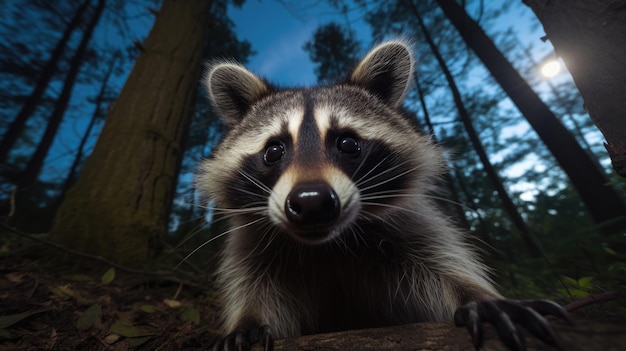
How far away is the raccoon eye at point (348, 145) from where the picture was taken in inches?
75.7

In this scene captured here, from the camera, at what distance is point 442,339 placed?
115 centimetres

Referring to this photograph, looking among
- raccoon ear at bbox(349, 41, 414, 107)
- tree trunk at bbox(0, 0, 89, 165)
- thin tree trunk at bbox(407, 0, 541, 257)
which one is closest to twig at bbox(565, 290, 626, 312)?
raccoon ear at bbox(349, 41, 414, 107)

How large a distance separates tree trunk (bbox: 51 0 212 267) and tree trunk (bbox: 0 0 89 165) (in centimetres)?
1058

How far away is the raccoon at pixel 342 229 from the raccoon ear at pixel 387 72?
1cm

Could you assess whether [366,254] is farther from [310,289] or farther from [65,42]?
[65,42]

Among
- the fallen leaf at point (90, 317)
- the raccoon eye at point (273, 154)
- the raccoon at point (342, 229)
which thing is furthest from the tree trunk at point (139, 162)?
the raccoon eye at point (273, 154)

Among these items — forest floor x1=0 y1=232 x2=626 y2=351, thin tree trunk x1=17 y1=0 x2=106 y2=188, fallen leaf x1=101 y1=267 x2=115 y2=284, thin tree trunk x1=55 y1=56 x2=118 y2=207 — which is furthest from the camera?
thin tree trunk x1=55 y1=56 x2=118 y2=207

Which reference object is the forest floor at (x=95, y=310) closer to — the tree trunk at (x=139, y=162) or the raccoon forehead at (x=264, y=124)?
the tree trunk at (x=139, y=162)

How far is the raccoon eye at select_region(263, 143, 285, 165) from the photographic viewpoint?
1.96 metres

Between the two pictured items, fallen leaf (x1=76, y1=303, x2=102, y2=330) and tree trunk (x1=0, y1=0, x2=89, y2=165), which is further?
tree trunk (x1=0, y1=0, x2=89, y2=165)

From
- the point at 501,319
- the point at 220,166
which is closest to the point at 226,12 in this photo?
the point at 220,166

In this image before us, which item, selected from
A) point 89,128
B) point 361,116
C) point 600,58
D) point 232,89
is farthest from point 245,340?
point 89,128

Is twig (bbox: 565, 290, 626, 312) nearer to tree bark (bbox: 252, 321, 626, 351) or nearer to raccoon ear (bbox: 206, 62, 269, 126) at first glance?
tree bark (bbox: 252, 321, 626, 351)

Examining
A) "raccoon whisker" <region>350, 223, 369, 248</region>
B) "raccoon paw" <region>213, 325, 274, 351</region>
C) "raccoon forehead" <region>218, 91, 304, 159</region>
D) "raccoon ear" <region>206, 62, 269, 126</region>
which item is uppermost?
"raccoon ear" <region>206, 62, 269, 126</region>
